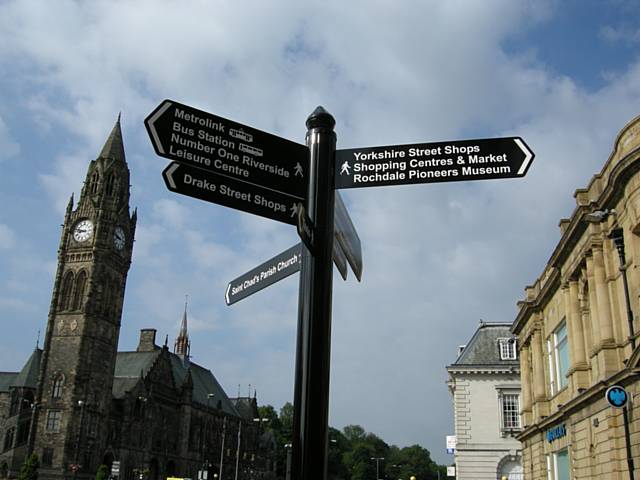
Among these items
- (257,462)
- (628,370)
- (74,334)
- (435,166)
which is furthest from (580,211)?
(257,462)

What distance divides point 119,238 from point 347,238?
9098 cm

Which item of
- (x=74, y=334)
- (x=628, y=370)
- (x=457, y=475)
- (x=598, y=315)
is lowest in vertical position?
(x=457, y=475)

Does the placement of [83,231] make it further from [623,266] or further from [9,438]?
[623,266]

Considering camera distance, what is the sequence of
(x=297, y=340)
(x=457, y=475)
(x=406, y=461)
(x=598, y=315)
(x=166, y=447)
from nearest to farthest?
1. (x=297, y=340)
2. (x=598, y=315)
3. (x=457, y=475)
4. (x=166, y=447)
5. (x=406, y=461)

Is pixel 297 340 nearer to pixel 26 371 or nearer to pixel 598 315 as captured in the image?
pixel 598 315

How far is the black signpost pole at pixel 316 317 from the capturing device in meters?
4.59

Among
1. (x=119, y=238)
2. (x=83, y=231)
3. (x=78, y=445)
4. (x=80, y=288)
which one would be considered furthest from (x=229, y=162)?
(x=119, y=238)

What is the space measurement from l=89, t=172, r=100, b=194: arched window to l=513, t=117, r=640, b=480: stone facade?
7203 cm

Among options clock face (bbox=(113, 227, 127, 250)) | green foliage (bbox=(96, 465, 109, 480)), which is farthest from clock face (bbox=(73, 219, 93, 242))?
green foliage (bbox=(96, 465, 109, 480))

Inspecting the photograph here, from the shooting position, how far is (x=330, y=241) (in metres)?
5.15

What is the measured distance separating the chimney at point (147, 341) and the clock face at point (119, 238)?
27410mm

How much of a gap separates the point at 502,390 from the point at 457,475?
24.6 ft

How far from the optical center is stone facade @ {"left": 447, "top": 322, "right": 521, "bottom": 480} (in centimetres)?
5000

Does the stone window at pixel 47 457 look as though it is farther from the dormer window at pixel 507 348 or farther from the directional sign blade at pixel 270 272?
the directional sign blade at pixel 270 272
